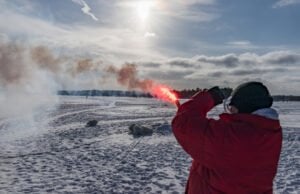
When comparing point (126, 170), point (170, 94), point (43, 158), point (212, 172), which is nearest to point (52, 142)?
point (43, 158)

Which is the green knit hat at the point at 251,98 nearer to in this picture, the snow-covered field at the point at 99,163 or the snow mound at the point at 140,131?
the snow-covered field at the point at 99,163

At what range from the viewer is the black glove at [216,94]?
3.04 meters

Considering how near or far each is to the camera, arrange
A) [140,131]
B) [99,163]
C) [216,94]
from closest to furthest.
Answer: [216,94]
[99,163]
[140,131]

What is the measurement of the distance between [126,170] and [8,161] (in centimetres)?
385

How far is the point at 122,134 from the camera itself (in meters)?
20.0

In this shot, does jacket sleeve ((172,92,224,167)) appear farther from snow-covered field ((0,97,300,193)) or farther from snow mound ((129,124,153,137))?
snow mound ((129,124,153,137))

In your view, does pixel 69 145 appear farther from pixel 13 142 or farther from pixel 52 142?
pixel 13 142

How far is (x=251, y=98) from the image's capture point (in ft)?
9.32

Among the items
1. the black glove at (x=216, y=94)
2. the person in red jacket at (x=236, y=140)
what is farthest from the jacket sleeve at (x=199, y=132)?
the black glove at (x=216, y=94)

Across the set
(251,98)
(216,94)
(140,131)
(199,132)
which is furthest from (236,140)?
(140,131)

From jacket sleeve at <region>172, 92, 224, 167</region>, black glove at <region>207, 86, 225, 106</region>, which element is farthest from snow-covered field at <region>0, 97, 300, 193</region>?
jacket sleeve at <region>172, 92, 224, 167</region>

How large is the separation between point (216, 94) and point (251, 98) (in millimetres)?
308

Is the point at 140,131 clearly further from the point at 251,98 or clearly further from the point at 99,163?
the point at 251,98

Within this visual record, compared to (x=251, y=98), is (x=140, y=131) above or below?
below
